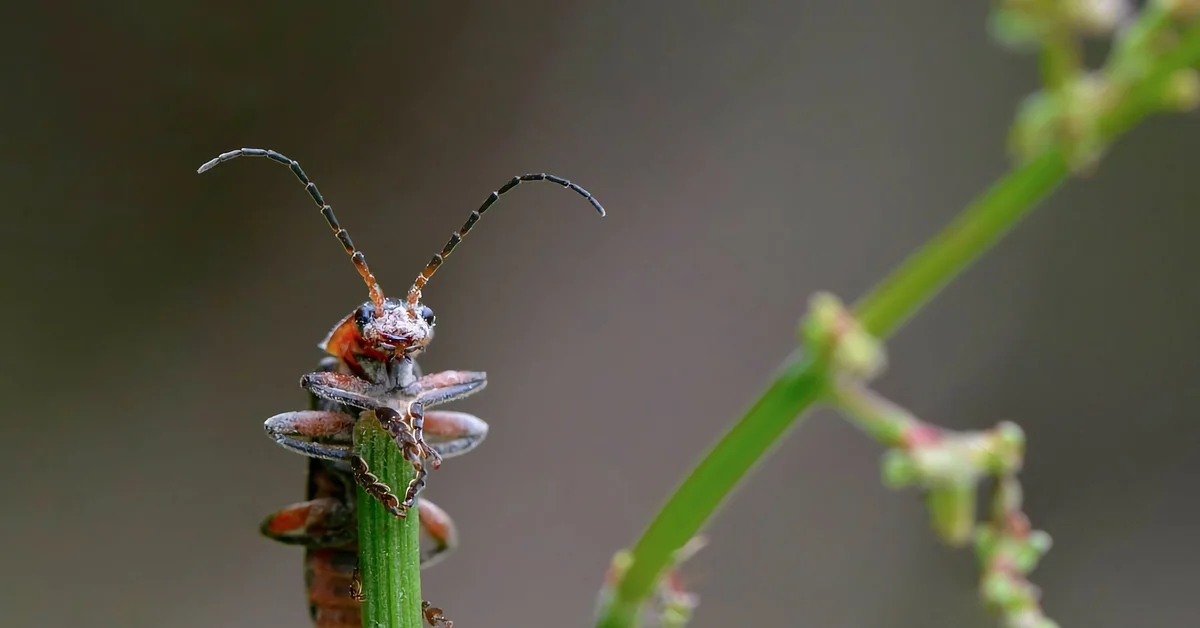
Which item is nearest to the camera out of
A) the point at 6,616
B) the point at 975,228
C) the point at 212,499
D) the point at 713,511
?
the point at 975,228

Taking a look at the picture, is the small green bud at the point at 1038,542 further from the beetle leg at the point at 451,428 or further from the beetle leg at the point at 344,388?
the beetle leg at the point at 451,428

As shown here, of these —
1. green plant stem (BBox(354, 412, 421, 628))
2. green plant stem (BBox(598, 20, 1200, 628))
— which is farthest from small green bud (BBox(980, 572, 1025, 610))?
green plant stem (BBox(354, 412, 421, 628))

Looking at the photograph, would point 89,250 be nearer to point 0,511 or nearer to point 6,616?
point 0,511

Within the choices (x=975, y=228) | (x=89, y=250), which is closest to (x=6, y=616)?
(x=89, y=250)

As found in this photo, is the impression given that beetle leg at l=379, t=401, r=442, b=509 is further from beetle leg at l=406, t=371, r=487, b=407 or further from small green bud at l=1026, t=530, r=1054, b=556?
small green bud at l=1026, t=530, r=1054, b=556

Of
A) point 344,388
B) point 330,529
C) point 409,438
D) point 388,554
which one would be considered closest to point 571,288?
point 330,529

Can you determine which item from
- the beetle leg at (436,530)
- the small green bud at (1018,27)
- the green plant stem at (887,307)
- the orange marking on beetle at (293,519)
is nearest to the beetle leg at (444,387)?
the beetle leg at (436,530)
